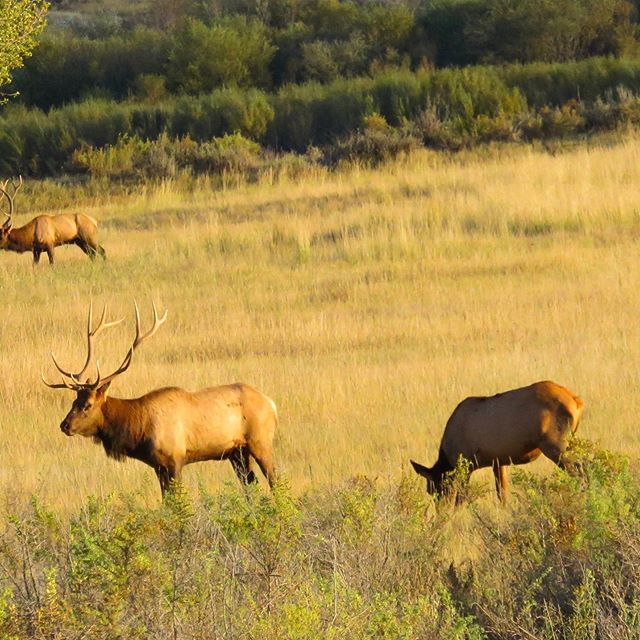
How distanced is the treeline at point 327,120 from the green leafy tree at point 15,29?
11.3 metres

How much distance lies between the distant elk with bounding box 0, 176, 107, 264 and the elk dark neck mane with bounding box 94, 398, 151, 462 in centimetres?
1279

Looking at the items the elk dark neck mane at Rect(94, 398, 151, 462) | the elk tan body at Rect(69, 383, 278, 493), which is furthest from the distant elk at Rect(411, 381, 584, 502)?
the elk dark neck mane at Rect(94, 398, 151, 462)

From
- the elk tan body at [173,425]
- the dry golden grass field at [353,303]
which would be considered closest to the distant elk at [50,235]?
the dry golden grass field at [353,303]

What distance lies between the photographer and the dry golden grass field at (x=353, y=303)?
37.8 ft

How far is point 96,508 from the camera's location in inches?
283

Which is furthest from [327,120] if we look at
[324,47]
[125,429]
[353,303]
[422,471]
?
[422,471]

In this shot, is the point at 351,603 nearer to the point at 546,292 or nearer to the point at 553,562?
the point at 553,562

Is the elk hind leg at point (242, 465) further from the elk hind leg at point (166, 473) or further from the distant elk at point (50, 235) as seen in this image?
the distant elk at point (50, 235)

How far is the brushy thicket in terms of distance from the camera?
5820 mm

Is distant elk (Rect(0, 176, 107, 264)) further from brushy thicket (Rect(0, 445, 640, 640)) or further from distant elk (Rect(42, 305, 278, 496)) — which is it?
Answer: brushy thicket (Rect(0, 445, 640, 640))

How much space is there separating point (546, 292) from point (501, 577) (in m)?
10.9

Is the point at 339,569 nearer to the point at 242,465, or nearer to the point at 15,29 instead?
the point at 242,465

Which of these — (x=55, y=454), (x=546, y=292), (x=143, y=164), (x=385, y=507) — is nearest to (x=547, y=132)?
(x=143, y=164)

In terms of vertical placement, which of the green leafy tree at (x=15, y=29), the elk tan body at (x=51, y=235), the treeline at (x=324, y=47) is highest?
the green leafy tree at (x=15, y=29)
